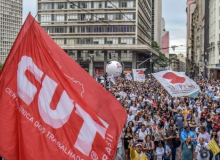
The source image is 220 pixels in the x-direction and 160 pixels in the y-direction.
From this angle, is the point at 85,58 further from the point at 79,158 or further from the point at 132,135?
the point at 79,158

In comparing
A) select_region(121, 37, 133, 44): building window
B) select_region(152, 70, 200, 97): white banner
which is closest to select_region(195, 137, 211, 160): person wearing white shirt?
select_region(152, 70, 200, 97): white banner

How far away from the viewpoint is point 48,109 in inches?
156

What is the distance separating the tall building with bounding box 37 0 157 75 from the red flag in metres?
62.5

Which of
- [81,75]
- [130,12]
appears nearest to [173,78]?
[81,75]

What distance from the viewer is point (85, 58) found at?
71.6 m

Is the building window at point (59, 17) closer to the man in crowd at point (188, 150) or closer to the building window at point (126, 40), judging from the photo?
the building window at point (126, 40)

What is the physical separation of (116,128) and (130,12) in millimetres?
65202

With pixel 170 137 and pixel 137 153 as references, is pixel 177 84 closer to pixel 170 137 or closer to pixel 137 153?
pixel 170 137

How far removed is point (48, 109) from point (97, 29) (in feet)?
216

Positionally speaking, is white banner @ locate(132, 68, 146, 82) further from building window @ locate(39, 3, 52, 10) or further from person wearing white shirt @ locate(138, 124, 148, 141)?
building window @ locate(39, 3, 52, 10)

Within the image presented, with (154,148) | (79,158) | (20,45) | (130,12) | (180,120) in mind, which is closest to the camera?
(79,158)

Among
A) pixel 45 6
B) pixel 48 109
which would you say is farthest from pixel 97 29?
pixel 48 109

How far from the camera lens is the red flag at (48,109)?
3.88 meters

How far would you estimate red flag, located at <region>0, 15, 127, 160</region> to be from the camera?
3.88 m
